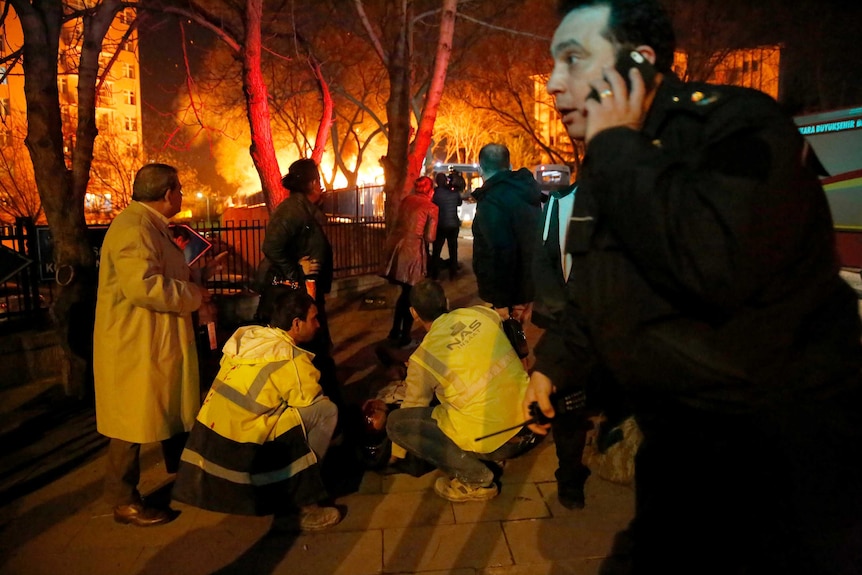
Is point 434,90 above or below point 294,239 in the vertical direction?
above

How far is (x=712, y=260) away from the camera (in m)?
1.18

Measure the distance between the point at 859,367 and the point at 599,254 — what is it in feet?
1.75

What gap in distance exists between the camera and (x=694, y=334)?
1306mm

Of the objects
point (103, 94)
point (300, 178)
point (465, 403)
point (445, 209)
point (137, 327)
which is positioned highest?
point (103, 94)

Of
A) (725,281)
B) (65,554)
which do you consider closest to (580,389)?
(725,281)

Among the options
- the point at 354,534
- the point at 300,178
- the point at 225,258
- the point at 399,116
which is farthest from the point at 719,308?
the point at 399,116

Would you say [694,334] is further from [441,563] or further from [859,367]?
[441,563]

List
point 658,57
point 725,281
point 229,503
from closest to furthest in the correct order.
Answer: point 725,281
point 658,57
point 229,503

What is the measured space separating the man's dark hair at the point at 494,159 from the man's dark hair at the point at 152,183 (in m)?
2.12

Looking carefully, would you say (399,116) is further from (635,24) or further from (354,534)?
(635,24)

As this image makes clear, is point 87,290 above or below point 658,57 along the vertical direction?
below

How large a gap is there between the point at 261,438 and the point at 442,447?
1.01m

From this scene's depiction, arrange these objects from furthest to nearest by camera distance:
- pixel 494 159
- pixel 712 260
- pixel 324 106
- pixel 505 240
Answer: pixel 324 106 → pixel 494 159 → pixel 505 240 → pixel 712 260

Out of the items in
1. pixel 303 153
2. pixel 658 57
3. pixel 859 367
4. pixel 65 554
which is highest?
pixel 303 153
